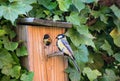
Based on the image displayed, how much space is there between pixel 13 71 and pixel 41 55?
17 cm

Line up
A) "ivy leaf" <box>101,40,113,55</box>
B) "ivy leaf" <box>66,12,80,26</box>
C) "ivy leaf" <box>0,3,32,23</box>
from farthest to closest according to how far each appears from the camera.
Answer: "ivy leaf" <box>101,40,113,55</box>
"ivy leaf" <box>66,12,80,26</box>
"ivy leaf" <box>0,3,32,23</box>

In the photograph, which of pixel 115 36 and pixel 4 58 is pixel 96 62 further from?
pixel 4 58

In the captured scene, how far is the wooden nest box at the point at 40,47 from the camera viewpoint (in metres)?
1.82

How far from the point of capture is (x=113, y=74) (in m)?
2.36

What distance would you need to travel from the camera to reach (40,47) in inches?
73.6

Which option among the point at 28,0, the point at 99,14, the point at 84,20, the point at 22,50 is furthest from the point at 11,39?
the point at 99,14

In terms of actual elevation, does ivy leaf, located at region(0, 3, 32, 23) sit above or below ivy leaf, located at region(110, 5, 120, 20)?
below

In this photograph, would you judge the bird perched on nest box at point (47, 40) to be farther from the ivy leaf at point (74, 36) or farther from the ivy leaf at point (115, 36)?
the ivy leaf at point (115, 36)

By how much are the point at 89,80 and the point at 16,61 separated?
591 millimetres

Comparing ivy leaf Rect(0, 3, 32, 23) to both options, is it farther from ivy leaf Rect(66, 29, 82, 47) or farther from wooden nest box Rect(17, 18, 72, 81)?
ivy leaf Rect(66, 29, 82, 47)

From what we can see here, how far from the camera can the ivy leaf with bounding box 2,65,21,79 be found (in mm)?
1795

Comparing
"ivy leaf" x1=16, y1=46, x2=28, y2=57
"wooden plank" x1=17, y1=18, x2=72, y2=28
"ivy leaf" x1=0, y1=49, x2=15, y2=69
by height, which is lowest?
"ivy leaf" x1=0, y1=49, x2=15, y2=69

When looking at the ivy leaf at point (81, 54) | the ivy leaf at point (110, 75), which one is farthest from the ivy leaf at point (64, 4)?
the ivy leaf at point (110, 75)

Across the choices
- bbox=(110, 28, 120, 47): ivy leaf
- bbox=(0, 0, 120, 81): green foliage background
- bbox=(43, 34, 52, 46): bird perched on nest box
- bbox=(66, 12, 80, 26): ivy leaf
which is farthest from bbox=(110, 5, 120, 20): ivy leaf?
bbox=(43, 34, 52, 46): bird perched on nest box
